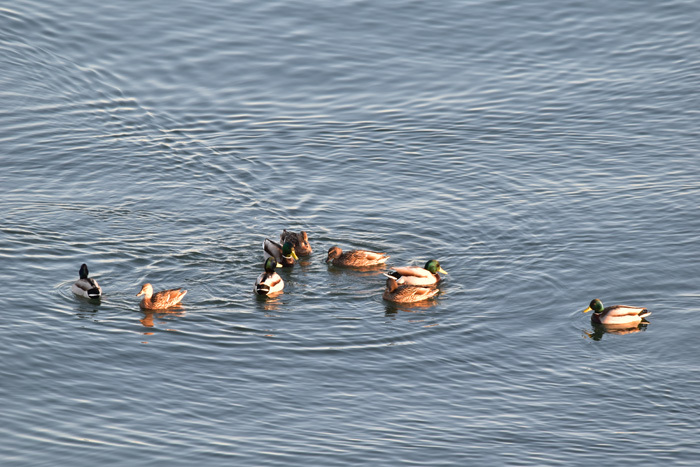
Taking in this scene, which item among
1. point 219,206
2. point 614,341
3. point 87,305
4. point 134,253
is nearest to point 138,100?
point 219,206

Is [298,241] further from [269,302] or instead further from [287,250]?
[269,302]

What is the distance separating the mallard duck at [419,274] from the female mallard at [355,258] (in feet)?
2.15

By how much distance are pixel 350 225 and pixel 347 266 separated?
2221mm

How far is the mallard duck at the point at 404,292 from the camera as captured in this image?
21.8 meters

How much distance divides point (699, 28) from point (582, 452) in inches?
898

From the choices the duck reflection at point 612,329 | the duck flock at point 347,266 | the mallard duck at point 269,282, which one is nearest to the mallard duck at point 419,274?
the duck flock at point 347,266

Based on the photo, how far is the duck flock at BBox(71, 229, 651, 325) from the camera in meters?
21.1

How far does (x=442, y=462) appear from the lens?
54.6ft

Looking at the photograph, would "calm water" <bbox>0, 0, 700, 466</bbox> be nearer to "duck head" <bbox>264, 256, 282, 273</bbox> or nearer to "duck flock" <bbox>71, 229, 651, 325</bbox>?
"duck flock" <bbox>71, 229, 651, 325</bbox>

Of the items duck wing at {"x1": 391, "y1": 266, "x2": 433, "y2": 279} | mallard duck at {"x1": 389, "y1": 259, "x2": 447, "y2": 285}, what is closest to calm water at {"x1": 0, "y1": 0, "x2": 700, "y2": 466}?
mallard duck at {"x1": 389, "y1": 259, "x2": 447, "y2": 285}

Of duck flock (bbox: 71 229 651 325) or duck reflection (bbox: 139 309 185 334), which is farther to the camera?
duck flock (bbox: 71 229 651 325)

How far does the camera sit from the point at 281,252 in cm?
2328

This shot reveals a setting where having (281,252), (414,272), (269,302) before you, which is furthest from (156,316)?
(414,272)

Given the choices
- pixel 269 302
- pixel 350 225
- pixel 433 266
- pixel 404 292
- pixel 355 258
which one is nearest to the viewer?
pixel 269 302
